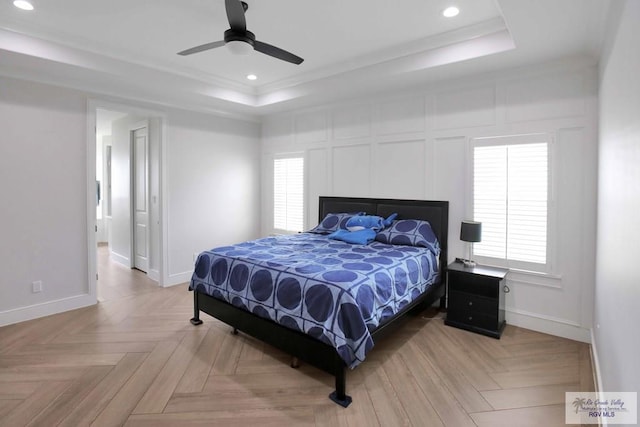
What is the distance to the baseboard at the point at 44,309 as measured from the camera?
350cm

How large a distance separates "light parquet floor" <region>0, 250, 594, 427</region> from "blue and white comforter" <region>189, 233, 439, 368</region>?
414 millimetres

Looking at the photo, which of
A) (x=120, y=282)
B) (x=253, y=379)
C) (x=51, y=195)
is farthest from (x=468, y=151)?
(x=120, y=282)

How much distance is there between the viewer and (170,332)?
11.0ft

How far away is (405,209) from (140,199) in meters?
4.31

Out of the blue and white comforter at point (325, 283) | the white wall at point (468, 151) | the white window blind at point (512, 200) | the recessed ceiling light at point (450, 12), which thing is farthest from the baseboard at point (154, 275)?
the recessed ceiling light at point (450, 12)

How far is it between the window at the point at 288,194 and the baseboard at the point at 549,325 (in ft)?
10.6

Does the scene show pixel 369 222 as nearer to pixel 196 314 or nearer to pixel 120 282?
pixel 196 314

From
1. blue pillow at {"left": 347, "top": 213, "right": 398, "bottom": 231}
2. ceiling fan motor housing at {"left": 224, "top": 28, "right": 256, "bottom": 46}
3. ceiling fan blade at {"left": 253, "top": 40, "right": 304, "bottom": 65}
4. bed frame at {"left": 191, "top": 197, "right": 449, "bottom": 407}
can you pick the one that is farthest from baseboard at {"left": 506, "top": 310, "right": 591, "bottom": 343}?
ceiling fan motor housing at {"left": 224, "top": 28, "right": 256, "bottom": 46}

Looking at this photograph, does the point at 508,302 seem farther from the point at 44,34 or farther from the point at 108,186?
the point at 108,186

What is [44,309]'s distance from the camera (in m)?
3.72

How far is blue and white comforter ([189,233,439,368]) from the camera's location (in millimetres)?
2287

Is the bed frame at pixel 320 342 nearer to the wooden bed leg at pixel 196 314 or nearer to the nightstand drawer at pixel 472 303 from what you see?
the wooden bed leg at pixel 196 314

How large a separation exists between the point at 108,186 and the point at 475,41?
8229 mm

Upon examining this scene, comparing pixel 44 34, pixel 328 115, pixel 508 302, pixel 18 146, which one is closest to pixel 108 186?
pixel 18 146
